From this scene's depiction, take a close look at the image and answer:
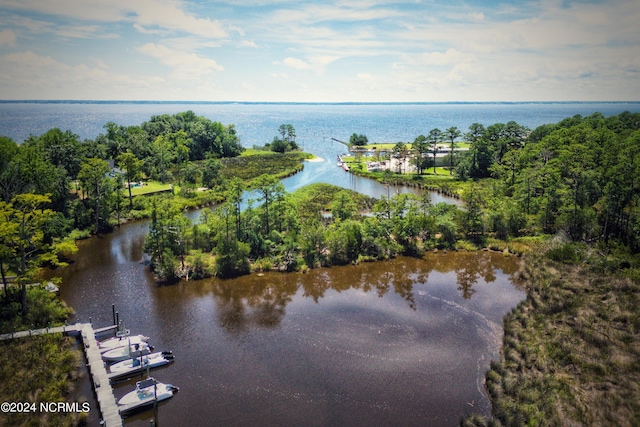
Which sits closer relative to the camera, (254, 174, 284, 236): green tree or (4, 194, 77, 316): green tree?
(4, 194, 77, 316): green tree

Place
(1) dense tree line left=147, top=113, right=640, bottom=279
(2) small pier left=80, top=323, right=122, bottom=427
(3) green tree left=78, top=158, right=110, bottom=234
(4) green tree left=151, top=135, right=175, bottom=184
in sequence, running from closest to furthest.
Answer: (2) small pier left=80, top=323, right=122, bottom=427 → (1) dense tree line left=147, top=113, right=640, bottom=279 → (3) green tree left=78, top=158, right=110, bottom=234 → (4) green tree left=151, top=135, right=175, bottom=184

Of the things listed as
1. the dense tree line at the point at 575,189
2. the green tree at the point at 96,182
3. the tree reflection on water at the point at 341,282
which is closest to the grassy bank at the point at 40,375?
the tree reflection on water at the point at 341,282

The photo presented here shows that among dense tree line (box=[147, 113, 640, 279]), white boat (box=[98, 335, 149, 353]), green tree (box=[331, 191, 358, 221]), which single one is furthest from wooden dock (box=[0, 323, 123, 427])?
green tree (box=[331, 191, 358, 221])

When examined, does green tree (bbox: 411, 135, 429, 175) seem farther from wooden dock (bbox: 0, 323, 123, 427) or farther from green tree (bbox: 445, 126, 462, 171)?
wooden dock (bbox: 0, 323, 123, 427)

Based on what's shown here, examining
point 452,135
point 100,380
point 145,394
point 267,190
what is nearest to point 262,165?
point 452,135

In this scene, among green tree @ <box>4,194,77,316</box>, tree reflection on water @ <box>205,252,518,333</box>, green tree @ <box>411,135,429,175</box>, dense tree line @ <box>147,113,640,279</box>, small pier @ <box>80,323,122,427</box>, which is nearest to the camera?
small pier @ <box>80,323,122,427</box>

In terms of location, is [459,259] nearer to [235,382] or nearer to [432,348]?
[432,348]

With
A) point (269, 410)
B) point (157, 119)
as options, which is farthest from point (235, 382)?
point (157, 119)
